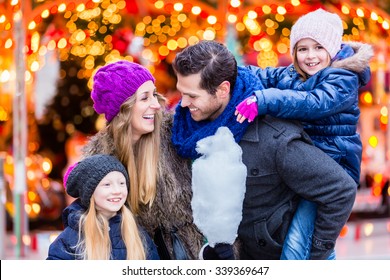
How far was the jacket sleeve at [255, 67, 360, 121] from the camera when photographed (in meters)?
2.77

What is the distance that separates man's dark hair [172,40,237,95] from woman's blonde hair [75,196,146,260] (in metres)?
0.57

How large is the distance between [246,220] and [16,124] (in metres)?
3.86

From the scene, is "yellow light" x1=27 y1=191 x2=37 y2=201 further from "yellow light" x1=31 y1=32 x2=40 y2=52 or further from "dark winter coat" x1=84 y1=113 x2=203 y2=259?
"dark winter coat" x1=84 y1=113 x2=203 y2=259

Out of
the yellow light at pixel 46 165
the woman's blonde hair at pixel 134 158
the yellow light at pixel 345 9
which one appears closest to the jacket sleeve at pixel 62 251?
the woman's blonde hair at pixel 134 158

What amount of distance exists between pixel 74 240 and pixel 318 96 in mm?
1048

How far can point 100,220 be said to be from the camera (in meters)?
2.87

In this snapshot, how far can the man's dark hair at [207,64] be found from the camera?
9.12ft

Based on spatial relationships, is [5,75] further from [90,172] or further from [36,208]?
[90,172]

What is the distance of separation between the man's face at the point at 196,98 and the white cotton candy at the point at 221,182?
0.09m

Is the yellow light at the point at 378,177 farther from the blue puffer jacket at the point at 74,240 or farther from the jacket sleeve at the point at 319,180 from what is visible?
the blue puffer jacket at the point at 74,240

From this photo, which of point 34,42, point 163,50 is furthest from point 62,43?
point 163,50

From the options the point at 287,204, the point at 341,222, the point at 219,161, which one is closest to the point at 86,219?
the point at 219,161
